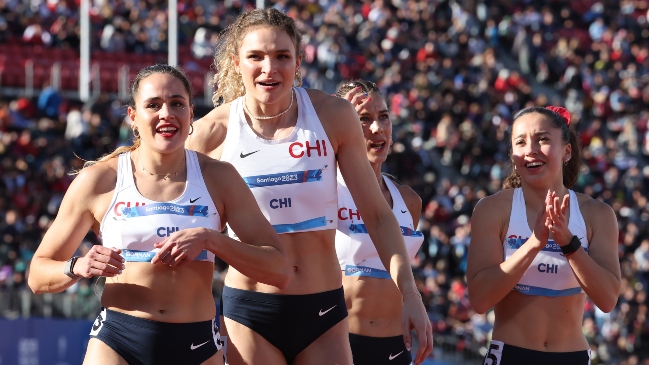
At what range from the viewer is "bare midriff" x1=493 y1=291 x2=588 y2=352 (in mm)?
6109

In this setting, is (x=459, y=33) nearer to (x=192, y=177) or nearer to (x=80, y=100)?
(x=80, y=100)

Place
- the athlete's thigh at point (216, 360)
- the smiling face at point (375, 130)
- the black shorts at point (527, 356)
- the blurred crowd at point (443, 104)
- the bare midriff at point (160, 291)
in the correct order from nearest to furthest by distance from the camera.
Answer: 1. the bare midriff at point (160, 291)
2. the athlete's thigh at point (216, 360)
3. the black shorts at point (527, 356)
4. the smiling face at point (375, 130)
5. the blurred crowd at point (443, 104)

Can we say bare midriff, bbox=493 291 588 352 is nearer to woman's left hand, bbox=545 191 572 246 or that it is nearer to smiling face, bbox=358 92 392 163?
woman's left hand, bbox=545 191 572 246

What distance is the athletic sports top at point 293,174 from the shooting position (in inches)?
226

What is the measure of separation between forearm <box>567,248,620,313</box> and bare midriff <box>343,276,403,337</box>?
132cm

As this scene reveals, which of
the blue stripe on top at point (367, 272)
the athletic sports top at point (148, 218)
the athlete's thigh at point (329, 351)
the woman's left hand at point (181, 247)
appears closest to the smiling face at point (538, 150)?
the blue stripe on top at point (367, 272)

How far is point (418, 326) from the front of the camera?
5035mm

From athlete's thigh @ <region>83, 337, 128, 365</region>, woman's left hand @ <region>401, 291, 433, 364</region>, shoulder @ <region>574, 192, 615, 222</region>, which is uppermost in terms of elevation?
shoulder @ <region>574, 192, 615, 222</region>

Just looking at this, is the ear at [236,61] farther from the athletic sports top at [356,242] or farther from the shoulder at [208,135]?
the athletic sports top at [356,242]

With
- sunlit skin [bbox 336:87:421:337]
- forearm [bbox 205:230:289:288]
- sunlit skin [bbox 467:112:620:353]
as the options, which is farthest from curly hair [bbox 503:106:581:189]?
forearm [bbox 205:230:289:288]

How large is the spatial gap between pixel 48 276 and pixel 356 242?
2.37 meters

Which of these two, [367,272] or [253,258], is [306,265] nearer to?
[253,258]

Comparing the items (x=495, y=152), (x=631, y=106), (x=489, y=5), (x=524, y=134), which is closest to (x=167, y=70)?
(x=524, y=134)

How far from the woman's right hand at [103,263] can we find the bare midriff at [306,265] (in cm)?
110
